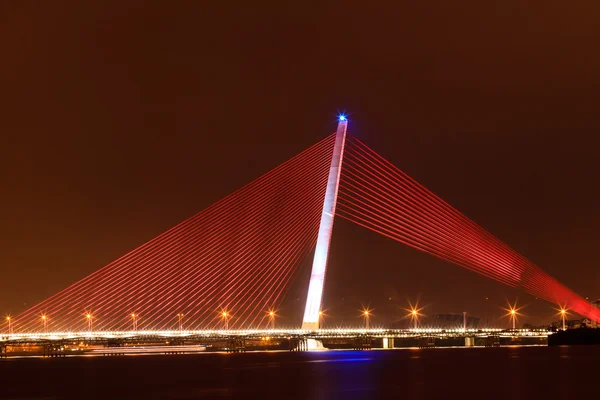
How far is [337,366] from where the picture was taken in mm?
46719

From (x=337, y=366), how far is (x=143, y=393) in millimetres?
16479

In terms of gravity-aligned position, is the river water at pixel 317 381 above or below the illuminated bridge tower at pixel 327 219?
below

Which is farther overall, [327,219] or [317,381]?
[327,219]

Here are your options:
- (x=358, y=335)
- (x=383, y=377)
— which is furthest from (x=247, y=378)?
(x=358, y=335)

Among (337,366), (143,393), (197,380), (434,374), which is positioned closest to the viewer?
(143,393)

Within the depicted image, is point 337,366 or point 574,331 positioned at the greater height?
point 574,331

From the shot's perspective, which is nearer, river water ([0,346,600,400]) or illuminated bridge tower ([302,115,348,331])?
river water ([0,346,600,400])

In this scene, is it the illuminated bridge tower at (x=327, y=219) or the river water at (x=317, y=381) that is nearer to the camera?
the river water at (x=317, y=381)

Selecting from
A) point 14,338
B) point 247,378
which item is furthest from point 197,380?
point 14,338

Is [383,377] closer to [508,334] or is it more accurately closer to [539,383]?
[539,383]

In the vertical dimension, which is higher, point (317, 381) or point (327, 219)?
point (327, 219)

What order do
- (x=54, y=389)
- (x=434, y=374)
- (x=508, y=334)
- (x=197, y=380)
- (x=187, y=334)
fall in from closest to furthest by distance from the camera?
(x=54, y=389)
(x=197, y=380)
(x=434, y=374)
(x=187, y=334)
(x=508, y=334)

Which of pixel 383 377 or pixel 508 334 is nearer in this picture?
pixel 383 377

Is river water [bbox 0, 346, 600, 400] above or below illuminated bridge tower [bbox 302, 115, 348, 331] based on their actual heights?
below
